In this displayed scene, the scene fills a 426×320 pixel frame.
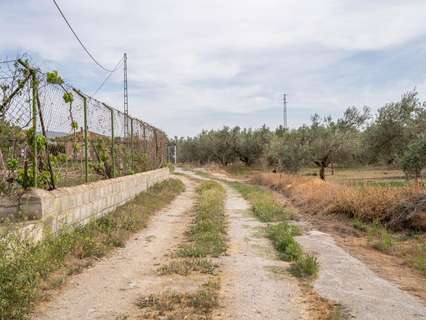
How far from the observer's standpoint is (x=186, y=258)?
21.5 ft

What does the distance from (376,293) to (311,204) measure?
9.02 meters

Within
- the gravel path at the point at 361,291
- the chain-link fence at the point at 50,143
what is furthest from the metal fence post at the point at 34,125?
the gravel path at the point at 361,291

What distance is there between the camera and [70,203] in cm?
741

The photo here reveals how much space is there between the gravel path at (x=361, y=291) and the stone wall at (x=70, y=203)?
4003mm

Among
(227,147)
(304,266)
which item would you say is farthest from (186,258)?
(227,147)

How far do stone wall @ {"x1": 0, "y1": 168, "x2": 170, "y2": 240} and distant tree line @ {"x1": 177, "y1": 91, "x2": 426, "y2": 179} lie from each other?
28.3ft

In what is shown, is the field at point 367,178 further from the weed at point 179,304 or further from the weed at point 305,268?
the weed at point 179,304

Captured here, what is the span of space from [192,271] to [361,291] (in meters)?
2.23

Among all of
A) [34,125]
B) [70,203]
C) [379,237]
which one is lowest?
[379,237]

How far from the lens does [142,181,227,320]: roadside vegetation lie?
4243mm

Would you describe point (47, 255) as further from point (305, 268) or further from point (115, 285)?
point (305, 268)

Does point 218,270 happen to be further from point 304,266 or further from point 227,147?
point 227,147

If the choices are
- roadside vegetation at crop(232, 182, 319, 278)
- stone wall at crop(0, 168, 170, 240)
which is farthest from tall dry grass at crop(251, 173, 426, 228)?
stone wall at crop(0, 168, 170, 240)

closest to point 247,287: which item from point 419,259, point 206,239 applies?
point 206,239
